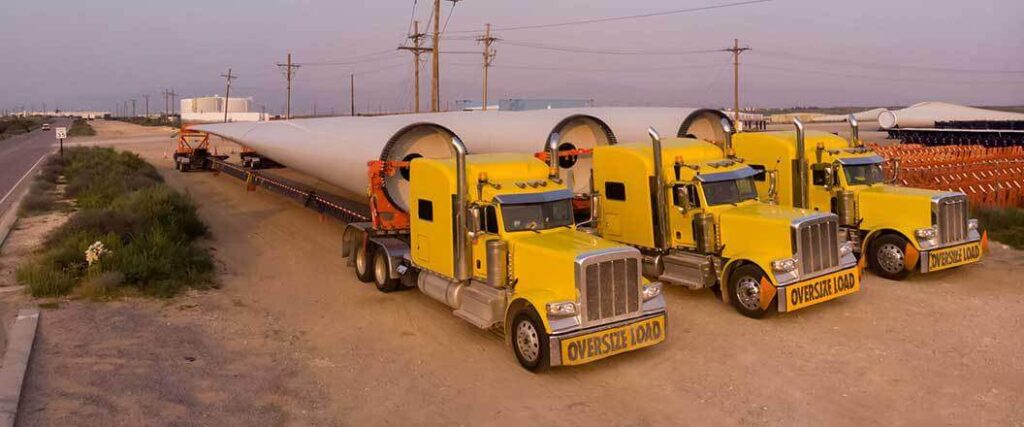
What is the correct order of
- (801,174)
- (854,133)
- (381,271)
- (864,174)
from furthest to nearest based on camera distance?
(854,133)
(864,174)
(801,174)
(381,271)

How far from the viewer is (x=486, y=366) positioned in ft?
29.8

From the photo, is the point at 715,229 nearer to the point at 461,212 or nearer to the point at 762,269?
the point at 762,269

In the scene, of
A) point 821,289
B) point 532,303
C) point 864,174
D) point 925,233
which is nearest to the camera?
point 532,303

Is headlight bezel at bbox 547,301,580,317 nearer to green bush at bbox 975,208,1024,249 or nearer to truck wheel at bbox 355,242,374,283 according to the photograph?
truck wheel at bbox 355,242,374,283

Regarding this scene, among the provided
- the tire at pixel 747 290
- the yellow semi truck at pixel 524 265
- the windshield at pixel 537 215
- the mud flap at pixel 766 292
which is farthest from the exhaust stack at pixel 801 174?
the windshield at pixel 537 215

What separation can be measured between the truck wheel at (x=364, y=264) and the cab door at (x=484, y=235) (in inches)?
170

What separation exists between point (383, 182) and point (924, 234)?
33.7 feet

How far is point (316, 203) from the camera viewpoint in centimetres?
1984

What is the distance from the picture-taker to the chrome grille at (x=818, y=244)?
10711 mm

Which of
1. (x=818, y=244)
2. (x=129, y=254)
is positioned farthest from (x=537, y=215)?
(x=129, y=254)

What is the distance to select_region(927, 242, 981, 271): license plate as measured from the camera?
12883 mm

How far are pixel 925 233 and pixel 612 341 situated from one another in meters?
7.76

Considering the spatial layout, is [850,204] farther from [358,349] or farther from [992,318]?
[358,349]

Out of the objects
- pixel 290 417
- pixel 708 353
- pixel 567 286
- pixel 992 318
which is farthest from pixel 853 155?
pixel 290 417
